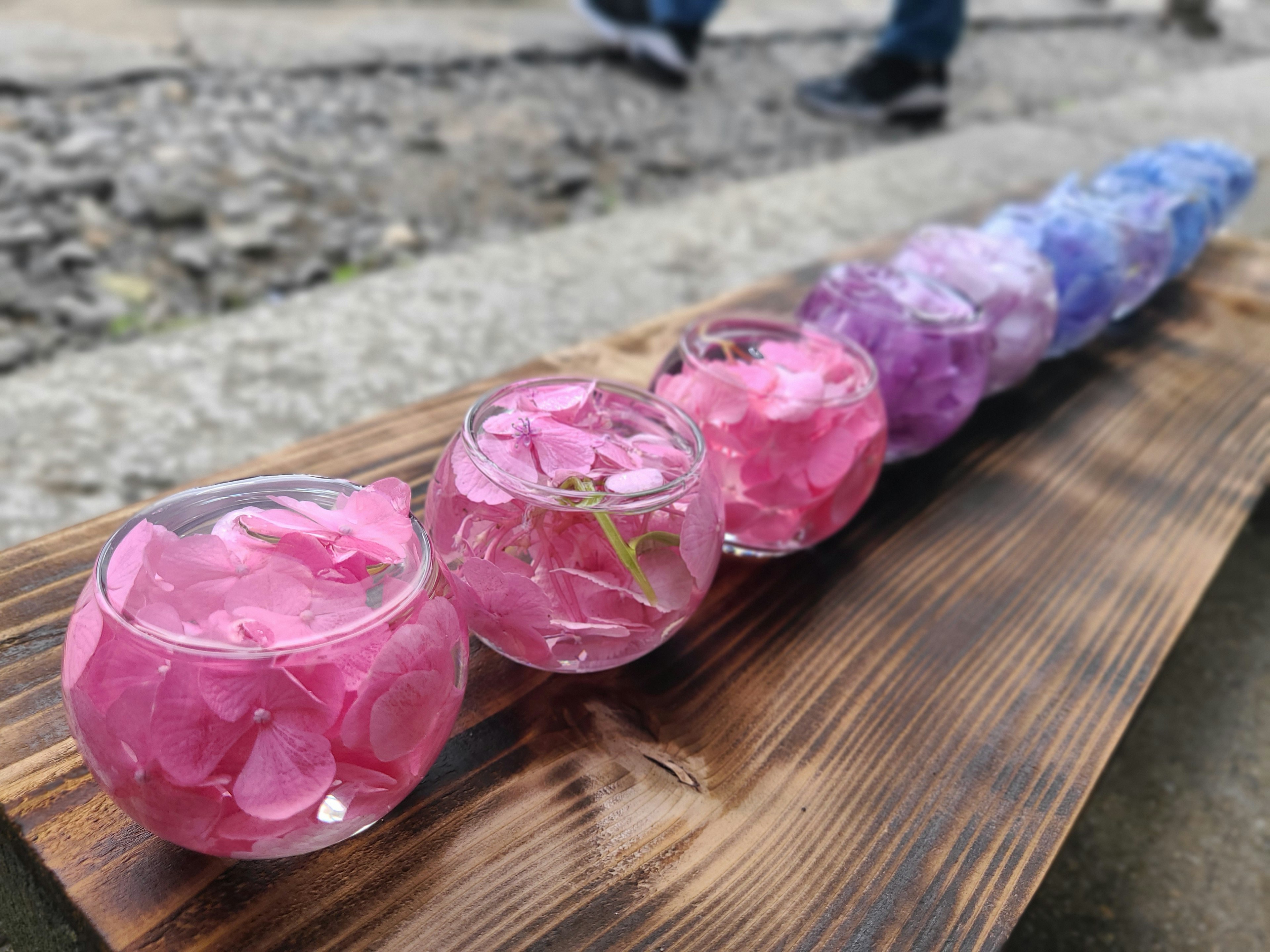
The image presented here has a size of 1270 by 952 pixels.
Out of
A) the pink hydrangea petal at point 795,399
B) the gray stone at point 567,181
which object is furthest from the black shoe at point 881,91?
the pink hydrangea petal at point 795,399

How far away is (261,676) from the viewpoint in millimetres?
369

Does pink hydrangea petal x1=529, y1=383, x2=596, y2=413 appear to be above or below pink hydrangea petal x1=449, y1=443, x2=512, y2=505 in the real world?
above

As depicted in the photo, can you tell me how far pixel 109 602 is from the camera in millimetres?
385

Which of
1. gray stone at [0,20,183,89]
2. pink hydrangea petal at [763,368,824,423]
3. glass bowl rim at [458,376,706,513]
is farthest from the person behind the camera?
gray stone at [0,20,183,89]

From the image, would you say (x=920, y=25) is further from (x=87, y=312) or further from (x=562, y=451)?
(x=562, y=451)

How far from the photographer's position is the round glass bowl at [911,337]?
2.39 ft

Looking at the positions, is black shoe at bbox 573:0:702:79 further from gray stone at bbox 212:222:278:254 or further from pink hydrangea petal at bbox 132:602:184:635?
pink hydrangea petal at bbox 132:602:184:635

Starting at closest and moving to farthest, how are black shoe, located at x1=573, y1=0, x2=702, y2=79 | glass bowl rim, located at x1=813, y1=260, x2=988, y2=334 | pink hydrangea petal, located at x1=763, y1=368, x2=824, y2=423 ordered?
pink hydrangea petal, located at x1=763, y1=368, x2=824, y2=423 → glass bowl rim, located at x1=813, y1=260, x2=988, y2=334 → black shoe, located at x1=573, y1=0, x2=702, y2=79

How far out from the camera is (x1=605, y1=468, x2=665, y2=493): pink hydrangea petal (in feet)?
1.57

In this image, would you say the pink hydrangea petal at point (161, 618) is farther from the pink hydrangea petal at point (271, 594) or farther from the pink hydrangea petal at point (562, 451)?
the pink hydrangea petal at point (562, 451)

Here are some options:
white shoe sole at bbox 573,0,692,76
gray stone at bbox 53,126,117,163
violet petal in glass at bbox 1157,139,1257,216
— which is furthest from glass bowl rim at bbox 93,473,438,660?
white shoe sole at bbox 573,0,692,76

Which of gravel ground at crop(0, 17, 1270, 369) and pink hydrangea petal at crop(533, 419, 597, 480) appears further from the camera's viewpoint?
gravel ground at crop(0, 17, 1270, 369)

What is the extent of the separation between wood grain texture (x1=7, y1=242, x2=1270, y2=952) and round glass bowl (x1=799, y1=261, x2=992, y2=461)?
0.07 metres

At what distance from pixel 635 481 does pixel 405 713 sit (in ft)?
0.51
